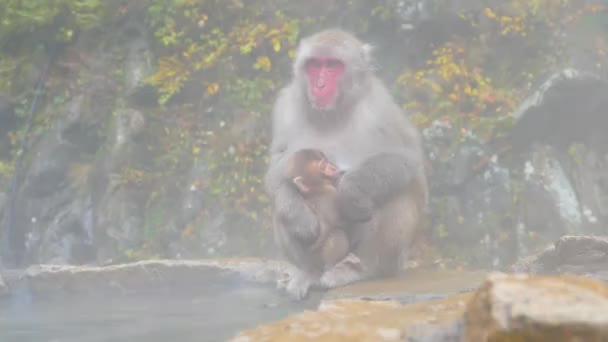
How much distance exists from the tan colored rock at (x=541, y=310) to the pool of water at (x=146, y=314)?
5.28 feet

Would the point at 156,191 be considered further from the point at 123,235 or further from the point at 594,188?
the point at 594,188

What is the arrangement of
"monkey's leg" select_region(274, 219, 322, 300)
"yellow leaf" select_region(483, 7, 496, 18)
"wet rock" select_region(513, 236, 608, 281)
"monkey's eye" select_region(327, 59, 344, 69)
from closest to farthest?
1. "wet rock" select_region(513, 236, 608, 281)
2. "monkey's leg" select_region(274, 219, 322, 300)
3. "monkey's eye" select_region(327, 59, 344, 69)
4. "yellow leaf" select_region(483, 7, 496, 18)

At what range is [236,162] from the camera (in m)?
7.18

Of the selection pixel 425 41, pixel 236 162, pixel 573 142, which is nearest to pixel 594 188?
pixel 573 142

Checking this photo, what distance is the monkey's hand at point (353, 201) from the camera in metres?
4.75

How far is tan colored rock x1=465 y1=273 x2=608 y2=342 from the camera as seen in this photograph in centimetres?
165

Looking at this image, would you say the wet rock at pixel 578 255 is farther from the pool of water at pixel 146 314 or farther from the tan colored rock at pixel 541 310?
the tan colored rock at pixel 541 310

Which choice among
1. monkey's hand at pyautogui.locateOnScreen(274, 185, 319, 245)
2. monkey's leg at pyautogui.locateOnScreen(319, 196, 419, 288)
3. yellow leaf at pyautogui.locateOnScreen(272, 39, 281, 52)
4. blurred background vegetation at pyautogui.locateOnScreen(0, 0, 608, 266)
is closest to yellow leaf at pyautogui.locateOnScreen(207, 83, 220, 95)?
blurred background vegetation at pyautogui.locateOnScreen(0, 0, 608, 266)

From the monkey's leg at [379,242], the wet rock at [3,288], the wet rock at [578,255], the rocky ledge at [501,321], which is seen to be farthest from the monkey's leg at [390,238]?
the wet rock at [3,288]

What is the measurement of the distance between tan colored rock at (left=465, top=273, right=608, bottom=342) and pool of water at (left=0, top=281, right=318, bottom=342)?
161 cm

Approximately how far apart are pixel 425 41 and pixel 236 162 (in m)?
2.05

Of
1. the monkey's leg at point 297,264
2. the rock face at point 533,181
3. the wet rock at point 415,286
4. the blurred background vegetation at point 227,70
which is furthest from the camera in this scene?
the blurred background vegetation at point 227,70

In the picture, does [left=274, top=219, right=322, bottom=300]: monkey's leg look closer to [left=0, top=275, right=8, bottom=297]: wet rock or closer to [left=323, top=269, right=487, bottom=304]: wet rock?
[left=323, top=269, right=487, bottom=304]: wet rock

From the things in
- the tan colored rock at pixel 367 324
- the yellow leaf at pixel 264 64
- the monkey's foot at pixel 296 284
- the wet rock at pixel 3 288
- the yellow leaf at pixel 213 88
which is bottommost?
the monkey's foot at pixel 296 284
